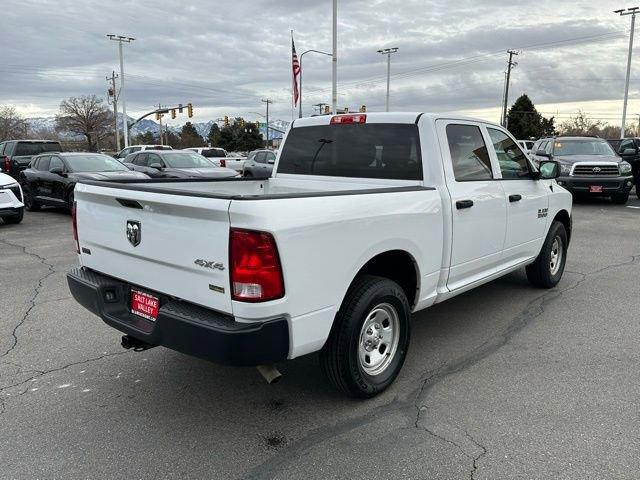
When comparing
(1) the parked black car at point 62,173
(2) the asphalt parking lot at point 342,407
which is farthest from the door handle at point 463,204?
(1) the parked black car at point 62,173

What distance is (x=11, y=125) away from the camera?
78.7 metres

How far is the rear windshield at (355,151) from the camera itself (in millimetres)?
4152

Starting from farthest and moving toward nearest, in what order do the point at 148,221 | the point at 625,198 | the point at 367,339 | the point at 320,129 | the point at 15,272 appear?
the point at 625,198 → the point at 15,272 → the point at 320,129 → the point at 367,339 → the point at 148,221

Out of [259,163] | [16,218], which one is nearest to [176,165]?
[16,218]

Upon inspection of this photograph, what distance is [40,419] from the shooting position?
10.9ft

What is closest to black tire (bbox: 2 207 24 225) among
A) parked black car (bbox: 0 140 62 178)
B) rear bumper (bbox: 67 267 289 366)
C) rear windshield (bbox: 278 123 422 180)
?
parked black car (bbox: 0 140 62 178)

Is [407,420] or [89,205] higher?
[89,205]

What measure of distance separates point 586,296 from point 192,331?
480 centimetres

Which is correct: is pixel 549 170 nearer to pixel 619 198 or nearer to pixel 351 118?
pixel 351 118

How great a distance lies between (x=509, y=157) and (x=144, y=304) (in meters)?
3.64

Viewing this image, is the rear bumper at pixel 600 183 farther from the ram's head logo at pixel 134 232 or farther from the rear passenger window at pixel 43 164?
the rear passenger window at pixel 43 164

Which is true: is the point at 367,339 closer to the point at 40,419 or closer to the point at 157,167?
the point at 40,419

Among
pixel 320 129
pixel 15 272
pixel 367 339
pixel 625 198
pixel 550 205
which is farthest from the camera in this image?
pixel 625 198

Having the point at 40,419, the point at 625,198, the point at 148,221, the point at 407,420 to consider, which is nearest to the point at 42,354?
the point at 40,419
